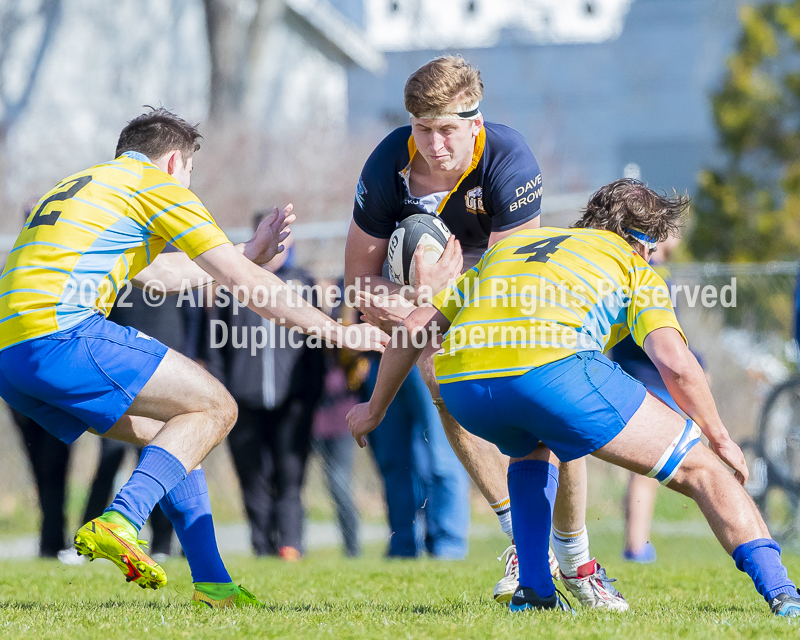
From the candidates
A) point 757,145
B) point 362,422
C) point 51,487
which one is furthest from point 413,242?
point 757,145

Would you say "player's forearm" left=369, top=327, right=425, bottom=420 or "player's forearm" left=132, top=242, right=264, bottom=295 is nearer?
"player's forearm" left=369, top=327, right=425, bottom=420

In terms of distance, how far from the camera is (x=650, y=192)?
4.18m

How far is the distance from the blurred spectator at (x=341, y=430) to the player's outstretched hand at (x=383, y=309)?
3.36 m

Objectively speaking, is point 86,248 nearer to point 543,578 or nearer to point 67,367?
point 67,367

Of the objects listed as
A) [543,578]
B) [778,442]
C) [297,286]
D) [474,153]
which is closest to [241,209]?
[297,286]

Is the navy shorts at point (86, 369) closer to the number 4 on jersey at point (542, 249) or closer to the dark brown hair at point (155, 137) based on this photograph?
the dark brown hair at point (155, 137)

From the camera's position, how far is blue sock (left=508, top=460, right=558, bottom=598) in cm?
400

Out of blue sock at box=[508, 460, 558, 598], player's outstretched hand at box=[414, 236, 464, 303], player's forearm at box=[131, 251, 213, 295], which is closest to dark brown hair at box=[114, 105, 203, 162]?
player's forearm at box=[131, 251, 213, 295]

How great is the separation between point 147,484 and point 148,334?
3635mm

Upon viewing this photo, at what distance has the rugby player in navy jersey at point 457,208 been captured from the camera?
4.39m

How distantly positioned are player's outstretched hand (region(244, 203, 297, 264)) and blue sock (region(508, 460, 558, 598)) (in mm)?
1647

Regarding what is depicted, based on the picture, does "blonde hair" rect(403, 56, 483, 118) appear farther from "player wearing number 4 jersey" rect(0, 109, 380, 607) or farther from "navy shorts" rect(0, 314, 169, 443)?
"navy shorts" rect(0, 314, 169, 443)

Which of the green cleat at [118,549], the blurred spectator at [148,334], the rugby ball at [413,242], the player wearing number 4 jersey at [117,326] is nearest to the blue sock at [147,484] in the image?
the player wearing number 4 jersey at [117,326]

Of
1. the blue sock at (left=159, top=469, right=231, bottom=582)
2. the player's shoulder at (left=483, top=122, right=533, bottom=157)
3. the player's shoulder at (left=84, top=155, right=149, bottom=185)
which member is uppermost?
the player's shoulder at (left=483, top=122, right=533, bottom=157)
